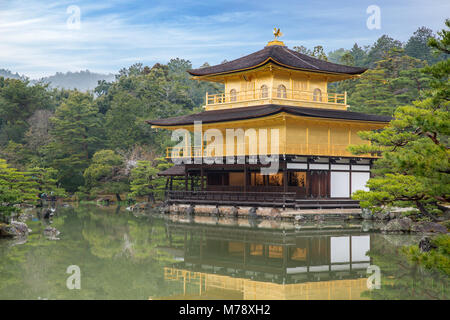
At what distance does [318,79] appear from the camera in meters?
35.5

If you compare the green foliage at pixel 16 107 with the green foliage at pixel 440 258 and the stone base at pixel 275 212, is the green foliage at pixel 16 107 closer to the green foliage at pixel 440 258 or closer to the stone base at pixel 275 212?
the stone base at pixel 275 212

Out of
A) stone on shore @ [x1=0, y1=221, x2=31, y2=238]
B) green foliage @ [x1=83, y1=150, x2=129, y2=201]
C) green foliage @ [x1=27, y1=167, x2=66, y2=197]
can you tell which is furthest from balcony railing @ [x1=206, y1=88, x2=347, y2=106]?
stone on shore @ [x1=0, y1=221, x2=31, y2=238]

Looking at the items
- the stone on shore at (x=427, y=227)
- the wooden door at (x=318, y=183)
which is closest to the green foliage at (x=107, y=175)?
the wooden door at (x=318, y=183)

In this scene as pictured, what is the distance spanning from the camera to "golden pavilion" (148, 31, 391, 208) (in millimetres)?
30500

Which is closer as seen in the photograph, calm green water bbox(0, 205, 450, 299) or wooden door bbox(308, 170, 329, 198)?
calm green water bbox(0, 205, 450, 299)

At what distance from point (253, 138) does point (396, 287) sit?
21788mm

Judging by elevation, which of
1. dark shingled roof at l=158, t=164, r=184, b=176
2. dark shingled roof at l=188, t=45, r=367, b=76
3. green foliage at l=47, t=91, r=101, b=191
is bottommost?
dark shingled roof at l=158, t=164, r=184, b=176

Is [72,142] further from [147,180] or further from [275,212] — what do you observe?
[275,212]

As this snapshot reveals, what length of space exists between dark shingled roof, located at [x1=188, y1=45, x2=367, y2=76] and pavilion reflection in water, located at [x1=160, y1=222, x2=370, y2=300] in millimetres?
13601

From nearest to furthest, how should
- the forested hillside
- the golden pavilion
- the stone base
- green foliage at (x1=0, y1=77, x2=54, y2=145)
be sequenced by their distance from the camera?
the stone base
the golden pavilion
the forested hillside
green foliage at (x1=0, y1=77, x2=54, y2=145)

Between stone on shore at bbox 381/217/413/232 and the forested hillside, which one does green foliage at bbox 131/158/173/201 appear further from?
stone on shore at bbox 381/217/413/232

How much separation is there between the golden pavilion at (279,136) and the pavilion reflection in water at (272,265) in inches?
325

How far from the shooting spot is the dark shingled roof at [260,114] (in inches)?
1178

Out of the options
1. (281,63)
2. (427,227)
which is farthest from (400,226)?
(281,63)
